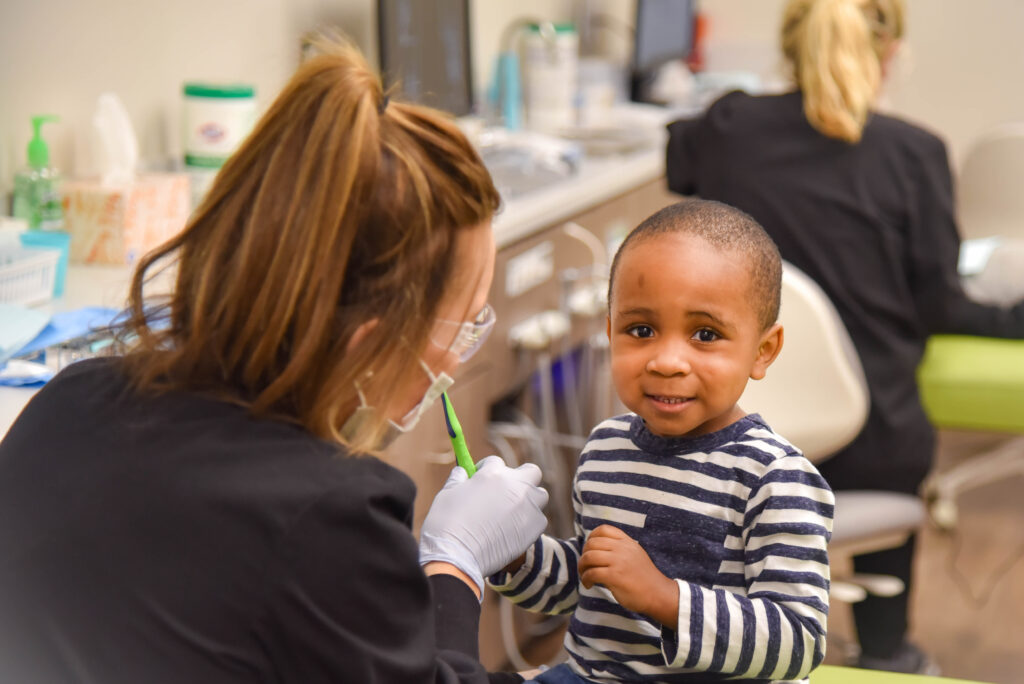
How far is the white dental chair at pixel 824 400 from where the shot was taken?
1.58 meters

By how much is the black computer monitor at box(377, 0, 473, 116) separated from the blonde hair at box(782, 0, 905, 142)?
0.75 metres

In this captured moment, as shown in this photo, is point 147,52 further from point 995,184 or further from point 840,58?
point 995,184

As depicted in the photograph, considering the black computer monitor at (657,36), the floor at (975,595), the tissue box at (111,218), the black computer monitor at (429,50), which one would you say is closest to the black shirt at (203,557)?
the tissue box at (111,218)

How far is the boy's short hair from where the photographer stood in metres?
1.01

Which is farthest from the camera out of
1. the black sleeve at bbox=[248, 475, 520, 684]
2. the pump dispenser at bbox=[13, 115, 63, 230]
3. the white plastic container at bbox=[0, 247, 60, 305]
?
the pump dispenser at bbox=[13, 115, 63, 230]

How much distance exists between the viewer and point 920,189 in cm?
195

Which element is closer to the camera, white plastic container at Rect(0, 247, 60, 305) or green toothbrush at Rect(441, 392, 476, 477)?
green toothbrush at Rect(441, 392, 476, 477)

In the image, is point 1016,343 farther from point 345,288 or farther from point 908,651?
point 345,288

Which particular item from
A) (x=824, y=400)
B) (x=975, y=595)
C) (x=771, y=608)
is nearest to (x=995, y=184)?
(x=975, y=595)

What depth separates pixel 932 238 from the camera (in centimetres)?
197

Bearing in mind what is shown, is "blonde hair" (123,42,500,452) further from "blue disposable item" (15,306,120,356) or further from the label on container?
the label on container

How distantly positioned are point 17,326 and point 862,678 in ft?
3.46

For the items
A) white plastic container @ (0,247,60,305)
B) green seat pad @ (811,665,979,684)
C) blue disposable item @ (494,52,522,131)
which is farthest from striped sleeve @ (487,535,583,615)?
blue disposable item @ (494,52,522,131)

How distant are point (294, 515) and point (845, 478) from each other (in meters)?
Result: 1.34
